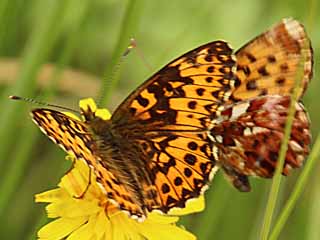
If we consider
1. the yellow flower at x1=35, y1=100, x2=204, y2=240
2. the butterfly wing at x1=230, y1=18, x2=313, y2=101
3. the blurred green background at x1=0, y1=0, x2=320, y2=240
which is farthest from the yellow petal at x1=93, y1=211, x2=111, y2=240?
the butterfly wing at x1=230, y1=18, x2=313, y2=101

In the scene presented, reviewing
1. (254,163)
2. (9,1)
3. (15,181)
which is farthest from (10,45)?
(254,163)

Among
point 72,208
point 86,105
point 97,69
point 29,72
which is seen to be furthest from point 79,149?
point 97,69

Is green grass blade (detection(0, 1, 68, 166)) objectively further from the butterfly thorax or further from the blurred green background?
the butterfly thorax

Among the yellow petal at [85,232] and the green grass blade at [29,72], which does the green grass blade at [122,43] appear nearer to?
the green grass blade at [29,72]

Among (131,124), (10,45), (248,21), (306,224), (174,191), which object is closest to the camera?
(174,191)

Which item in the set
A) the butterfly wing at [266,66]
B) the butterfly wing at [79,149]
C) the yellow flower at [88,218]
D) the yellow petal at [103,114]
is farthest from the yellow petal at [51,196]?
the butterfly wing at [266,66]

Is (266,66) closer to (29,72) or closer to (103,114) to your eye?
(103,114)

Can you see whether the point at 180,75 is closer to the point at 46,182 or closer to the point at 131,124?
the point at 131,124
